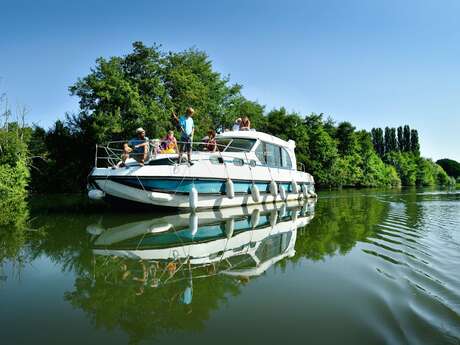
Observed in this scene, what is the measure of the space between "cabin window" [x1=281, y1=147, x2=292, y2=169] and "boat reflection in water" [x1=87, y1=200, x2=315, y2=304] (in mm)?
5794

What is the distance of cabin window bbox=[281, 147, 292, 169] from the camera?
15195 millimetres

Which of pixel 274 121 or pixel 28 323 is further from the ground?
pixel 274 121

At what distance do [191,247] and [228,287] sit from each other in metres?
2.16

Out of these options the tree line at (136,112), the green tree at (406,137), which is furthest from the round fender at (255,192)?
the green tree at (406,137)

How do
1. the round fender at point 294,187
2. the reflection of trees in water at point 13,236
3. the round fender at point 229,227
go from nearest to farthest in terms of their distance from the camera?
the reflection of trees in water at point 13,236 → the round fender at point 229,227 → the round fender at point 294,187

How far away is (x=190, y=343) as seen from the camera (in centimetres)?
253

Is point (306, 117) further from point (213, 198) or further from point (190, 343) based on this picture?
point (190, 343)

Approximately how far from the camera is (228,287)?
12.6ft

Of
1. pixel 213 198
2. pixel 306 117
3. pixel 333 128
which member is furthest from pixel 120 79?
pixel 333 128

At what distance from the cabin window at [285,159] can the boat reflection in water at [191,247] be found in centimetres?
579

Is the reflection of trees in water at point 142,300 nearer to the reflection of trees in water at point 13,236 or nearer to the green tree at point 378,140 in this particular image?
the reflection of trees in water at point 13,236

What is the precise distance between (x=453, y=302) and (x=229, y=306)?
7.02 ft

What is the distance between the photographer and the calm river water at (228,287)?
107 inches

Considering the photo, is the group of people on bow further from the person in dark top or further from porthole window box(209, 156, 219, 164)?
porthole window box(209, 156, 219, 164)
